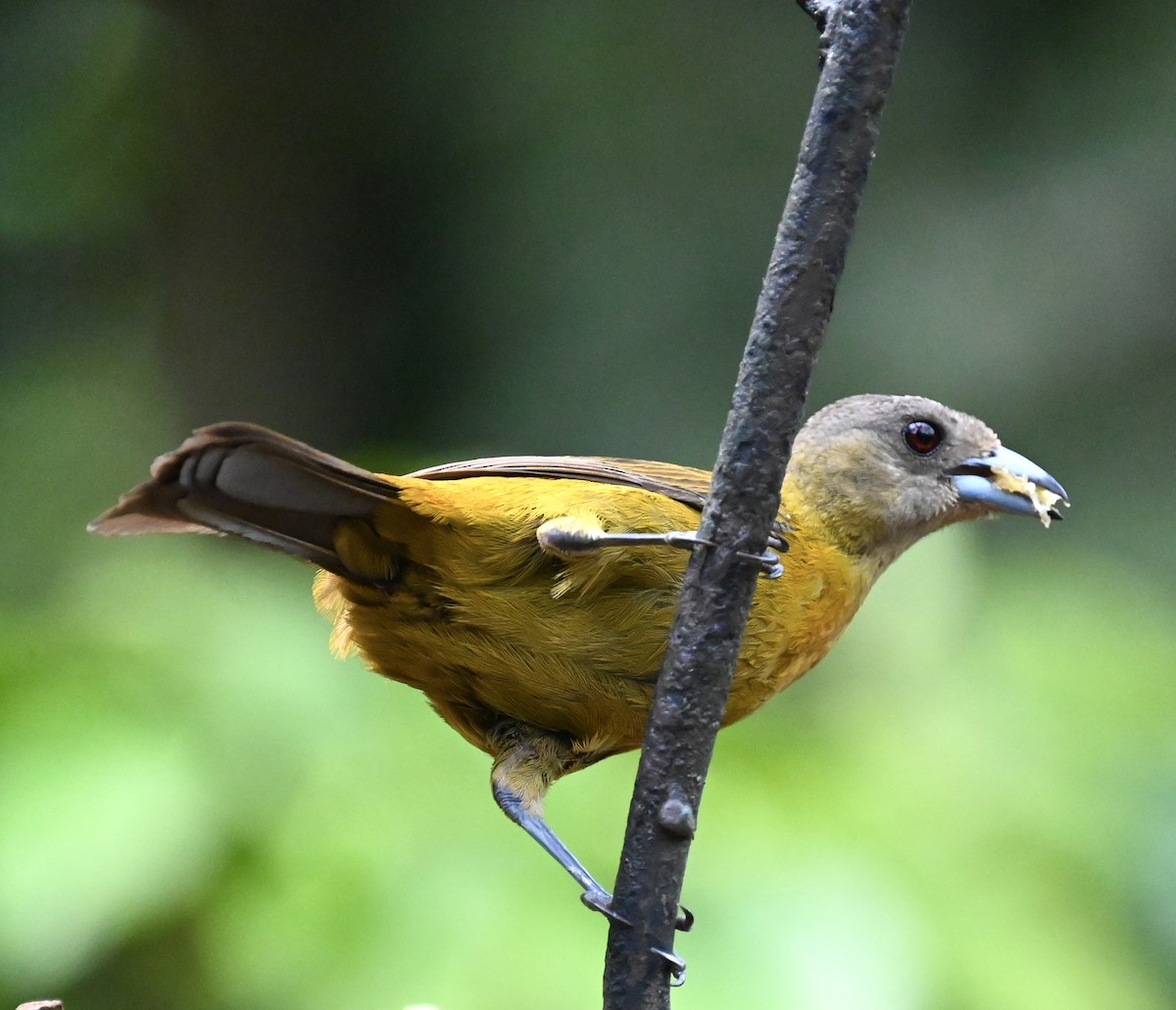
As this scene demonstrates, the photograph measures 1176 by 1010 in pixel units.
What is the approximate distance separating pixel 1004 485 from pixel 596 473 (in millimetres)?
1031

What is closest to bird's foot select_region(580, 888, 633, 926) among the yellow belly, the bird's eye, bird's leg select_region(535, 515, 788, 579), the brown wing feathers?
the yellow belly

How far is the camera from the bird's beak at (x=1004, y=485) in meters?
3.21

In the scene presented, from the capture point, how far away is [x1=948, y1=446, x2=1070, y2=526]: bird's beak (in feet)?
10.5

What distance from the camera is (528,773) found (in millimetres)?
2801

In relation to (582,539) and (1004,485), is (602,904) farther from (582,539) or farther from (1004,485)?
(1004,485)

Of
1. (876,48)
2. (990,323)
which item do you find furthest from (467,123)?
(876,48)

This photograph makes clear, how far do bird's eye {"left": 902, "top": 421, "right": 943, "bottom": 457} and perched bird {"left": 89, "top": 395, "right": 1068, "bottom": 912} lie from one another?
405 millimetres

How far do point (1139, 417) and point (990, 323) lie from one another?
2.27 feet

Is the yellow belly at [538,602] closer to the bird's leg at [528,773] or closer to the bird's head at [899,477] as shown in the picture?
the bird's leg at [528,773]

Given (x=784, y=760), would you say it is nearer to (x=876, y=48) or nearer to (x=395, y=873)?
(x=395, y=873)

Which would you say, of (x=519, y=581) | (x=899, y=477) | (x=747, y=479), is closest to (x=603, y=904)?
(x=519, y=581)

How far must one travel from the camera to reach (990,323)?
5832mm

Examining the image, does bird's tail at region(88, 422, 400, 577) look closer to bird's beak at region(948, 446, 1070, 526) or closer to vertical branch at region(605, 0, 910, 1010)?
vertical branch at region(605, 0, 910, 1010)

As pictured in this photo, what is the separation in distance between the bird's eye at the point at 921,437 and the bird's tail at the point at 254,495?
131 cm
